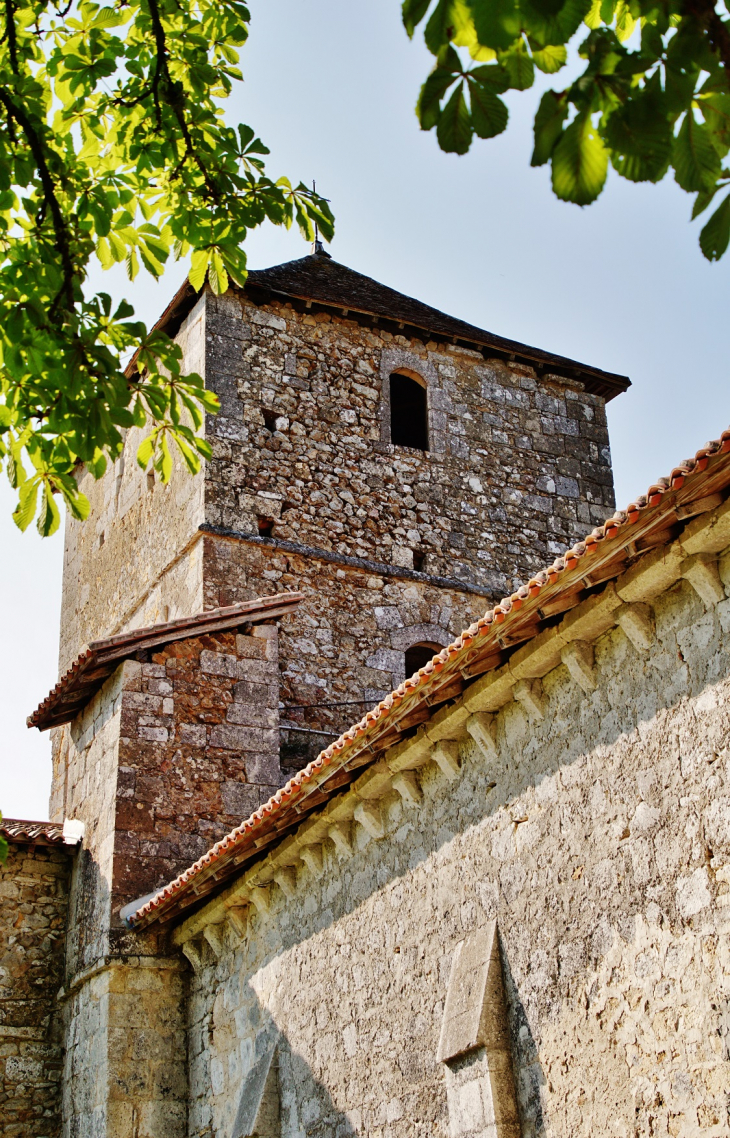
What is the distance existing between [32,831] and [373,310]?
7.59 metres

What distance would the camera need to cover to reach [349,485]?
14133 millimetres

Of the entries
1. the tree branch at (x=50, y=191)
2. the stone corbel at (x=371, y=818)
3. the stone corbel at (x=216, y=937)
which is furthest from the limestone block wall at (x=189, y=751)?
the tree branch at (x=50, y=191)

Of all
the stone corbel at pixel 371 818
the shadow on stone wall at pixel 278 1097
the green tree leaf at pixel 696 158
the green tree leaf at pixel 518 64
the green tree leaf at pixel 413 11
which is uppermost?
the stone corbel at pixel 371 818

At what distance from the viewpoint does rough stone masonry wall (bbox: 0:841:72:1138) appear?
10016 millimetres

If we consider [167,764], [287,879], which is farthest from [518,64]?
[167,764]

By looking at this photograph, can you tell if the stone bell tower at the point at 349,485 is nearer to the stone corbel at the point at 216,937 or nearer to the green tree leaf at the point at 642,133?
the stone corbel at the point at 216,937

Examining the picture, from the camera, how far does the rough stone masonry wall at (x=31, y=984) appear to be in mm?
10016

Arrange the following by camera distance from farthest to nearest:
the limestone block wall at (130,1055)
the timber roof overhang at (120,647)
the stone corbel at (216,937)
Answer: the timber roof overhang at (120,647)
the stone corbel at (216,937)
the limestone block wall at (130,1055)

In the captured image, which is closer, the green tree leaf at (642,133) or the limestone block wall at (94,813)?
the green tree leaf at (642,133)

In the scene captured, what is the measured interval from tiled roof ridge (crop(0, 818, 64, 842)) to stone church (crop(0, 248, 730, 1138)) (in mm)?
86

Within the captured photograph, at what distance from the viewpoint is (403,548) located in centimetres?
1413

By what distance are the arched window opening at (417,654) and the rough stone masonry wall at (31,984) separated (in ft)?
14.5

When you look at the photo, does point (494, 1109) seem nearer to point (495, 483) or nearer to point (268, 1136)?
point (268, 1136)

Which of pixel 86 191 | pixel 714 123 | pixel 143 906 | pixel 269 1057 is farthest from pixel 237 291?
pixel 714 123
